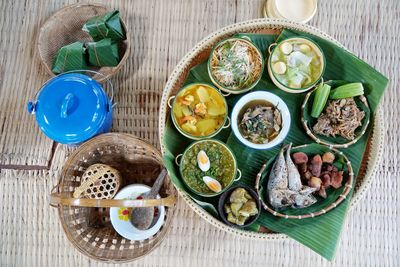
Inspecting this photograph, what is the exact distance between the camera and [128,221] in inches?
79.0

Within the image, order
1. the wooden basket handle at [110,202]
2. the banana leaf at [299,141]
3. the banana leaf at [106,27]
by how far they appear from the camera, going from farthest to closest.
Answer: the banana leaf at [106,27], the banana leaf at [299,141], the wooden basket handle at [110,202]

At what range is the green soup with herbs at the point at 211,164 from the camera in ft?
5.87

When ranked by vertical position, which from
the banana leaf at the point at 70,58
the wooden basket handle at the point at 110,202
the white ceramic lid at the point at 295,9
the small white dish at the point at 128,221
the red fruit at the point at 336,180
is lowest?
the small white dish at the point at 128,221

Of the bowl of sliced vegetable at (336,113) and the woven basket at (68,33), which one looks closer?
the bowl of sliced vegetable at (336,113)

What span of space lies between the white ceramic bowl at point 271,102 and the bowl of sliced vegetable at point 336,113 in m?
0.10

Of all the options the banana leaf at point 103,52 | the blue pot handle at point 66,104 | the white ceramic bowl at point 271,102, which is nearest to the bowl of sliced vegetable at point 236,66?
the white ceramic bowl at point 271,102

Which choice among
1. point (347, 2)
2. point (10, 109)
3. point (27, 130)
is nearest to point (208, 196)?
point (27, 130)

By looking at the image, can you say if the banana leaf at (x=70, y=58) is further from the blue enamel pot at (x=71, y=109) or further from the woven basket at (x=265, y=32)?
the woven basket at (x=265, y=32)

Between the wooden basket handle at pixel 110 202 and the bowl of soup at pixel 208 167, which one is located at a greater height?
the bowl of soup at pixel 208 167

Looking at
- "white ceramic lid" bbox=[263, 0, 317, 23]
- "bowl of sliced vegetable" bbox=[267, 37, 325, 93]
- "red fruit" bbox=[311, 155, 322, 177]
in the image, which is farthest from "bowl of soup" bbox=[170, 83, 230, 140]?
"white ceramic lid" bbox=[263, 0, 317, 23]

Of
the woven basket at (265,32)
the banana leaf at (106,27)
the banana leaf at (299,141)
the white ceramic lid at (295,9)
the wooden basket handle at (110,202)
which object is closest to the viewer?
the wooden basket handle at (110,202)

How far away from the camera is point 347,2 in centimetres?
232

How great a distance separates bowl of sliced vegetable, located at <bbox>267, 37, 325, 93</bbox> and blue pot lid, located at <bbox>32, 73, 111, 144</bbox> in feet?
2.82

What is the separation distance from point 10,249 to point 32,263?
142 millimetres
